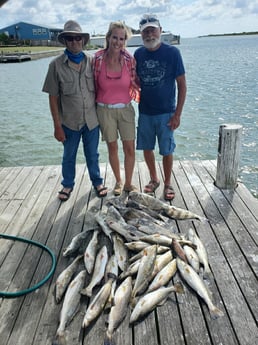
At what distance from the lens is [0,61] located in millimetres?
38719

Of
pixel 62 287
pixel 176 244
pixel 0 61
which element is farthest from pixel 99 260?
pixel 0 61

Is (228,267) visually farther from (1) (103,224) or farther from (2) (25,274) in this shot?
(2) (25,274)

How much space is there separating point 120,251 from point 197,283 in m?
0.71

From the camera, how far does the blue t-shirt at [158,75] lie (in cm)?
356

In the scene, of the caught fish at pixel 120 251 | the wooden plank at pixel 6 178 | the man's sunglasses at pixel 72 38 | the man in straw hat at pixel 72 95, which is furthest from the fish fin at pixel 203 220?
the wooden plank at pixel 6 178

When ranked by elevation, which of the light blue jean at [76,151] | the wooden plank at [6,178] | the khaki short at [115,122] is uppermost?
the khaki short at [115,122]

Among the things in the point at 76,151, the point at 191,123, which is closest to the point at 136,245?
the point at 76,151

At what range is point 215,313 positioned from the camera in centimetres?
233

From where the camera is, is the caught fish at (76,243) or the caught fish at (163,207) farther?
the caught fish at (163,207)

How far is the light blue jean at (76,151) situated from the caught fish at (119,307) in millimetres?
1833

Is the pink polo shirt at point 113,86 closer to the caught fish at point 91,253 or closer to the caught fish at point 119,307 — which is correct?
the caught fish at point 91,253

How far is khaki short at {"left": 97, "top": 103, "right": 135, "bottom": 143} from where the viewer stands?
149 inches

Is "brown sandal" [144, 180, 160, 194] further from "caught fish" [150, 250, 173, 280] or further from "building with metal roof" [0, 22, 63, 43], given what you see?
"building with metal roof" [0, 22, 63, 43]

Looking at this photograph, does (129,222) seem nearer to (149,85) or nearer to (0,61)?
(149,85)
